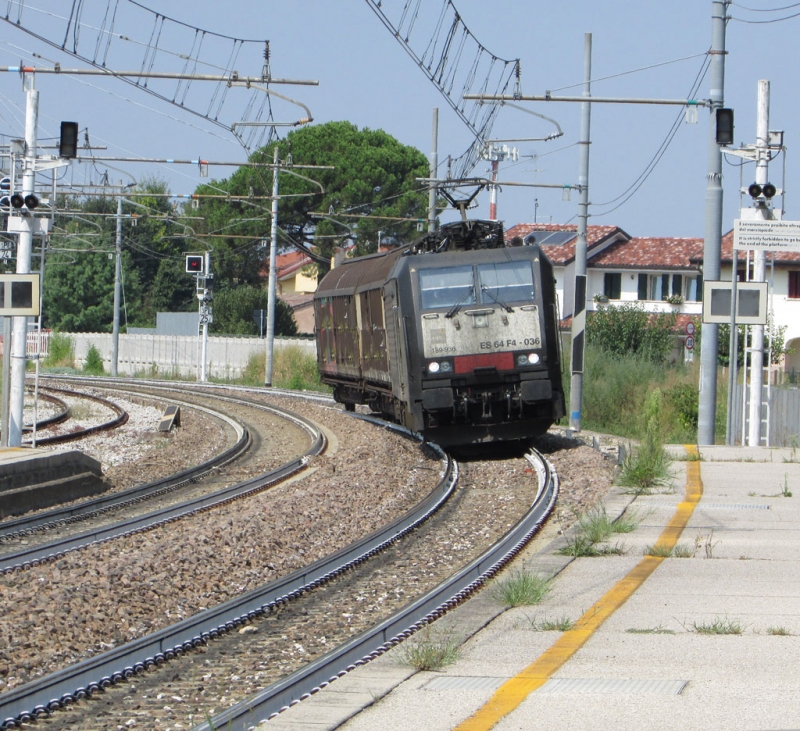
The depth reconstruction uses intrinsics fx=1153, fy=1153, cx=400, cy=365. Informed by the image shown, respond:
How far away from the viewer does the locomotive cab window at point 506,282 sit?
16.5 meters

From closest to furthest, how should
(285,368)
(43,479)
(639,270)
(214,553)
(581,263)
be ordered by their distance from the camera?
1. (214,553)
2. (43,479)
3. (581,263)
4. (285,368)
5. (639,270)

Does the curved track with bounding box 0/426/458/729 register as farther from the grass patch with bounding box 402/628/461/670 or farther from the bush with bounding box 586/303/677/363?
the bush with bounding box 586/303/677/363

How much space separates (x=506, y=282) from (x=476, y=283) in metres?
0.44

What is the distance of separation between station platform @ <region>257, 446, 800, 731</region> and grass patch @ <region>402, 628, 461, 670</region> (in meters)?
0.06

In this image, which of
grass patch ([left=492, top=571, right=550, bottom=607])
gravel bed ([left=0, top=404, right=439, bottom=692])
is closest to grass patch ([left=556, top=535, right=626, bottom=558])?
grass patch ([left=492, top=571, right=550, bottom=607])

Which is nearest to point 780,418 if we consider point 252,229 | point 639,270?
point 639,270

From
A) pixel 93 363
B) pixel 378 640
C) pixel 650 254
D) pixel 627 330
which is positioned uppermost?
pixel 650 254

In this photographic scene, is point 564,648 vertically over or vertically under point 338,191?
under

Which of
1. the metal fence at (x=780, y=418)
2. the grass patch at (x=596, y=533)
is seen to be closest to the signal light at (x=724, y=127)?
the metal fence at (x=780, y=418)

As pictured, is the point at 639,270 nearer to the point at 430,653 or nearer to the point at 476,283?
the point at 476,283

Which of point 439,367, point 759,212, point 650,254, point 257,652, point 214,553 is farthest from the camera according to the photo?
point 650,254

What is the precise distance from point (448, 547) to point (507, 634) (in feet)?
11.6

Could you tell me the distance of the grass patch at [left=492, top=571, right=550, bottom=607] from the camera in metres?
7.48

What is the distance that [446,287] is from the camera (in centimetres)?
1650
